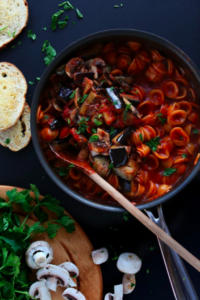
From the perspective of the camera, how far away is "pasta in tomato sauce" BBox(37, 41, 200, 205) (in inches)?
146

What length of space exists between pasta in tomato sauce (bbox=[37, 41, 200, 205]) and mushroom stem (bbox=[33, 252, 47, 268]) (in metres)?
0.83

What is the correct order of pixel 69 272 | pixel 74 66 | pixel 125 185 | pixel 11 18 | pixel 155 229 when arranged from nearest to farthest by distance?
1. pixel 155 229
2. pixel 74 66
3. pixel 125 185
4. pixel 69 272
5. pixel 11 18

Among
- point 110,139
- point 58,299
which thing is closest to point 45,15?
point 110,139

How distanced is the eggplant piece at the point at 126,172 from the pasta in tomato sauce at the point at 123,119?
11 millimetres

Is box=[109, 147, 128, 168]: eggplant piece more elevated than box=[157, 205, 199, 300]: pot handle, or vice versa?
box=[109, 147, 128, 168]: eggplant piece

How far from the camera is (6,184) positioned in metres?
4.36

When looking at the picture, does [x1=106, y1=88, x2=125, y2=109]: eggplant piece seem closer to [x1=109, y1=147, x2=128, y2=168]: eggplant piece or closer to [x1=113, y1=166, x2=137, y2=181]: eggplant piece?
[x1=109, y1=147, x2=128, y2=168]: eggplant piece

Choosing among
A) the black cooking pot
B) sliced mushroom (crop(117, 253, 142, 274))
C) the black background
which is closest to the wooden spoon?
the black cooking pot

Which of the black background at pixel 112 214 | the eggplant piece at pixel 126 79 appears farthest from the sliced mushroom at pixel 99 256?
the eggplant piece at pixel 126 79

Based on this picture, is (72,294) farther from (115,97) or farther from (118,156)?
(115,97)

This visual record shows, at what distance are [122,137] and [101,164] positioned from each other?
0.38 metres

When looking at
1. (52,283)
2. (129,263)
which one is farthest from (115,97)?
(52,283)

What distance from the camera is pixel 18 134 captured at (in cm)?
440

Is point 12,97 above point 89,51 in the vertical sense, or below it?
below
